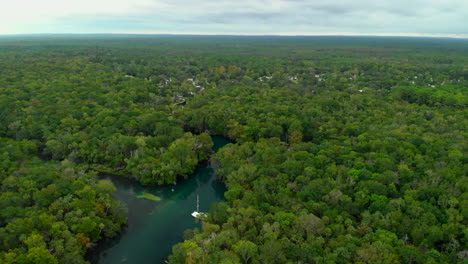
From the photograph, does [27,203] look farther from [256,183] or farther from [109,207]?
[256,183]

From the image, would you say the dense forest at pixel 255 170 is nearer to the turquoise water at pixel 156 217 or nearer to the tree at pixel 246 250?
the tree at pixel 246 250

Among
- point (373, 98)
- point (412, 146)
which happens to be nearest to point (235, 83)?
point (373, 98)

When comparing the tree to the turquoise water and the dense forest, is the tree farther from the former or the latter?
the turquoise water

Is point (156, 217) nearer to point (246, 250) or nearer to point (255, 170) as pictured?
point (255, 170)

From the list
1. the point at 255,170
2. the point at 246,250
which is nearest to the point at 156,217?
the point at 255,170

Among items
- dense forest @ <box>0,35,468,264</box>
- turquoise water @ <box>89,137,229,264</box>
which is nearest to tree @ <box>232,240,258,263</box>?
dense forest @ <box>0,35,468,264</box>

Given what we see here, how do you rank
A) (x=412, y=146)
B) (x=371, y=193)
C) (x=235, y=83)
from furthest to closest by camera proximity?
(x=235, y=83)
(x=412, y=146)
(x=371, y=193)
